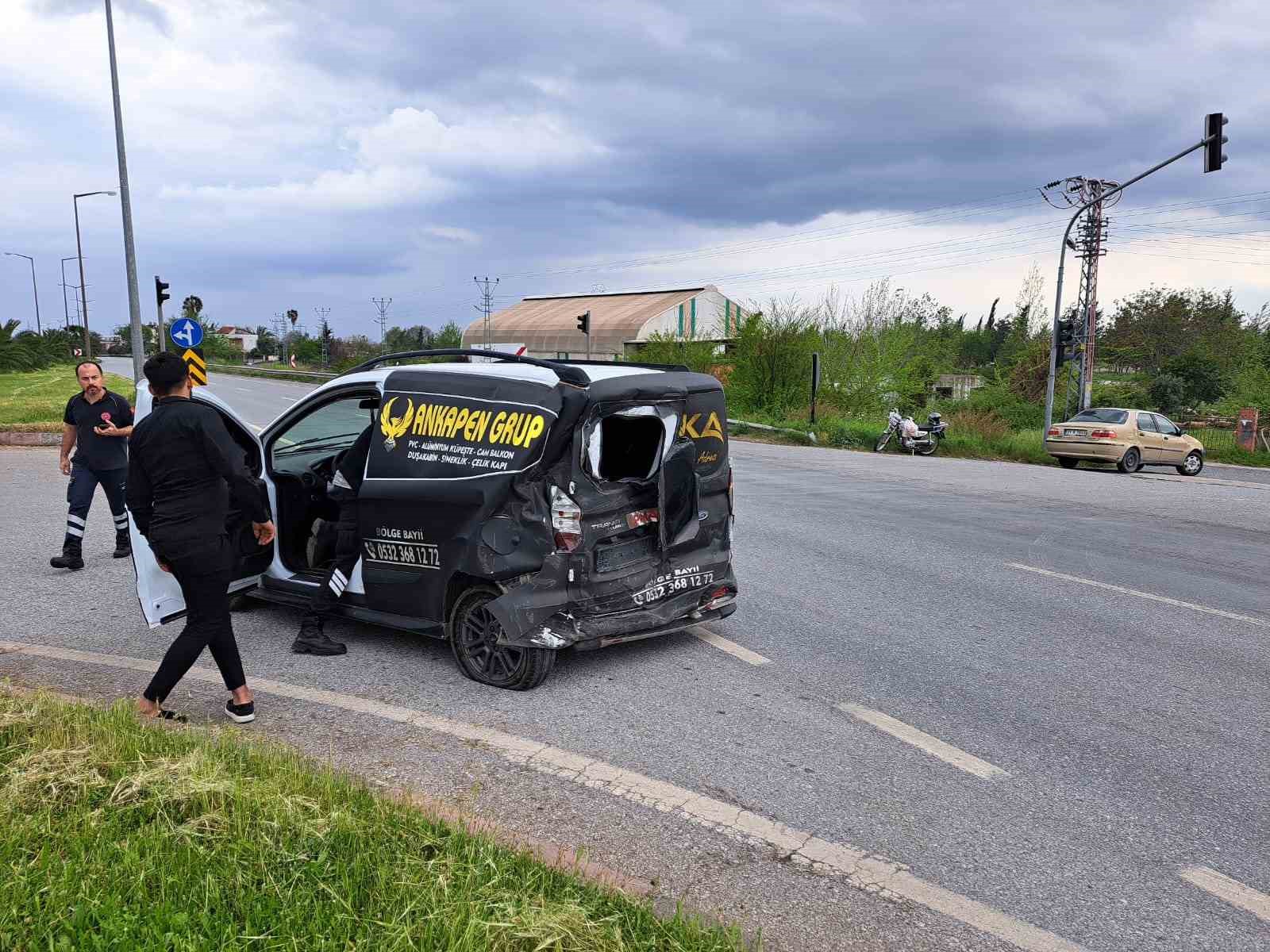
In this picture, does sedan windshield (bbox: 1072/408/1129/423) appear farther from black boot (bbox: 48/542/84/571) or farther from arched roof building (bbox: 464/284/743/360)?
arched roof building (bbox: 464/284/743/360)

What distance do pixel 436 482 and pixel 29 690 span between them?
2.26 m

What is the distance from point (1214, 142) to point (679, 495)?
62.3ft

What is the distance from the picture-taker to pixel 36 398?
94.3 ft

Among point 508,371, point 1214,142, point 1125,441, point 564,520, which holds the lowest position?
point 1125,441

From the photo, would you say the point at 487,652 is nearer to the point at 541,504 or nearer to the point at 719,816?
the point at 541,504

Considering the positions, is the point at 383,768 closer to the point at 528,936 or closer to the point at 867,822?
the point at 528,936

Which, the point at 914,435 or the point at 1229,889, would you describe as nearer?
the point at 1229,889

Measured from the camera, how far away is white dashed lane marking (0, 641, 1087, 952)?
3.05 metres

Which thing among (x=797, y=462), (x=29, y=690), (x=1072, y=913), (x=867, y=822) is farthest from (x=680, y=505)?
(x=797, y=462)

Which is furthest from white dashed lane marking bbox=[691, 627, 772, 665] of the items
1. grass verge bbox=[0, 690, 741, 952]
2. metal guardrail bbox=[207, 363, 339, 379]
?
metal guardrail bbox=[207, 363, 339, 379]

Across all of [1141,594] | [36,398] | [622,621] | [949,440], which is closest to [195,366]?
[36,398]

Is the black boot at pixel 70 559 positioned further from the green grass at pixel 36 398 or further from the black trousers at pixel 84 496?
the green grass at pixel 36 398

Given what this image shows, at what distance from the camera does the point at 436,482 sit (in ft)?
16.9

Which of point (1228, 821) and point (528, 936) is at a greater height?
point (528, 936)
